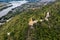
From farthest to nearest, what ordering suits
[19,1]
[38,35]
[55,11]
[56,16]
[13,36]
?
[19,1] < [55,11] < [56,16] < [13,36] < [38,35]

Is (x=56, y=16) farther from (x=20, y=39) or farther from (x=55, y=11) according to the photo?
(x=20, y=39)

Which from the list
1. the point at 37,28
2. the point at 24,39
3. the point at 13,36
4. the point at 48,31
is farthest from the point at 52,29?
the point at 13,36

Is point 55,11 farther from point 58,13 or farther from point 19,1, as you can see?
point 19,1

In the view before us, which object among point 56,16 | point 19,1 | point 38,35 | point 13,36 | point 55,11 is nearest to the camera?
point 38,35

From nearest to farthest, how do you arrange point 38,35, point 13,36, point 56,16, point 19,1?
point 38,35
point 13,36
point 56,16
point 19,1

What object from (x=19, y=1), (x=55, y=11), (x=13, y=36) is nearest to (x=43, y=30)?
(x=13, y=36)

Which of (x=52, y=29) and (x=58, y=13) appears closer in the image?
(x=52, y=29)

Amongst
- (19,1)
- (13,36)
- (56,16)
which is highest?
(56,16)

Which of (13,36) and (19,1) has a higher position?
(13,36)

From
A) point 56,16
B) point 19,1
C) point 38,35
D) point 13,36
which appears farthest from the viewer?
point 19,1
